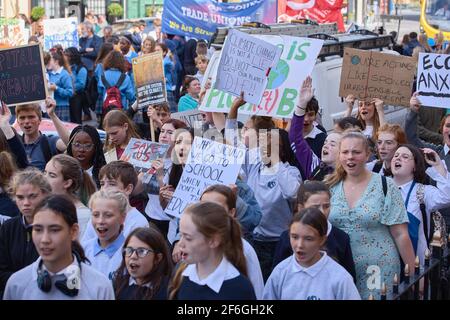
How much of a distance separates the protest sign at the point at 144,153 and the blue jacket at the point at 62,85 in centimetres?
671

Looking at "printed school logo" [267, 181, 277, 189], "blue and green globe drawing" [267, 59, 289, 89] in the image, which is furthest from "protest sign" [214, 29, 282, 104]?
"printed school logo" [267, 181, 277, 189]

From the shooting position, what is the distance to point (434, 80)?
31.9 feet

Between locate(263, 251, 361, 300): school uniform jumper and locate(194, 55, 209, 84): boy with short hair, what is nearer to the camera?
locate(263, 251, 361, 300): school uniform jumper

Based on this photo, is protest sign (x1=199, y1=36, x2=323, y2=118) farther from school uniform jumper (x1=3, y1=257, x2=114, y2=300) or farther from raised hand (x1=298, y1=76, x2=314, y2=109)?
school uniform jumper (x1=3, y1=257, x2=114, y2=300)

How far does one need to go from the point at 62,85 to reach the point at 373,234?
9.26 meters

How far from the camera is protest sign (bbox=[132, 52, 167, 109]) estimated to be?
1043 centimetres

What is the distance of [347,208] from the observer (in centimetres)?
621

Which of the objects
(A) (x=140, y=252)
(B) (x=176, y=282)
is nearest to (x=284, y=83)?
(A) (x=140, y=252)

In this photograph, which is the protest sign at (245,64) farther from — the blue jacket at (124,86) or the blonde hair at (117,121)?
the blue jacket at (124,86)

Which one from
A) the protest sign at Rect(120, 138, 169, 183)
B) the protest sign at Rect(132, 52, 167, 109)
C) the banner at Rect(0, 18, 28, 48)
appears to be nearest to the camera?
the protest sign at Rect(120, 138, 169, 183)

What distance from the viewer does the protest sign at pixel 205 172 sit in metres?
6.83

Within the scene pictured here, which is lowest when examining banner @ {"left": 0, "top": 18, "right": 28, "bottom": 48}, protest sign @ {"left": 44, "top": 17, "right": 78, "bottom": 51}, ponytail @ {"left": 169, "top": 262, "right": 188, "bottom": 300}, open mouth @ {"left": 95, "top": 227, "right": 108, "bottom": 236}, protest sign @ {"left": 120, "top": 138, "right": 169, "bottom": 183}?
banner @ {"left": 0, "top": 18, "right": 28, "bottom": 48}

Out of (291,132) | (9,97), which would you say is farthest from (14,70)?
(291,132)

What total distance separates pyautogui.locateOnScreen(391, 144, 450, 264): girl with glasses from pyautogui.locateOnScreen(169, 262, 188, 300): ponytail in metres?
2.15
